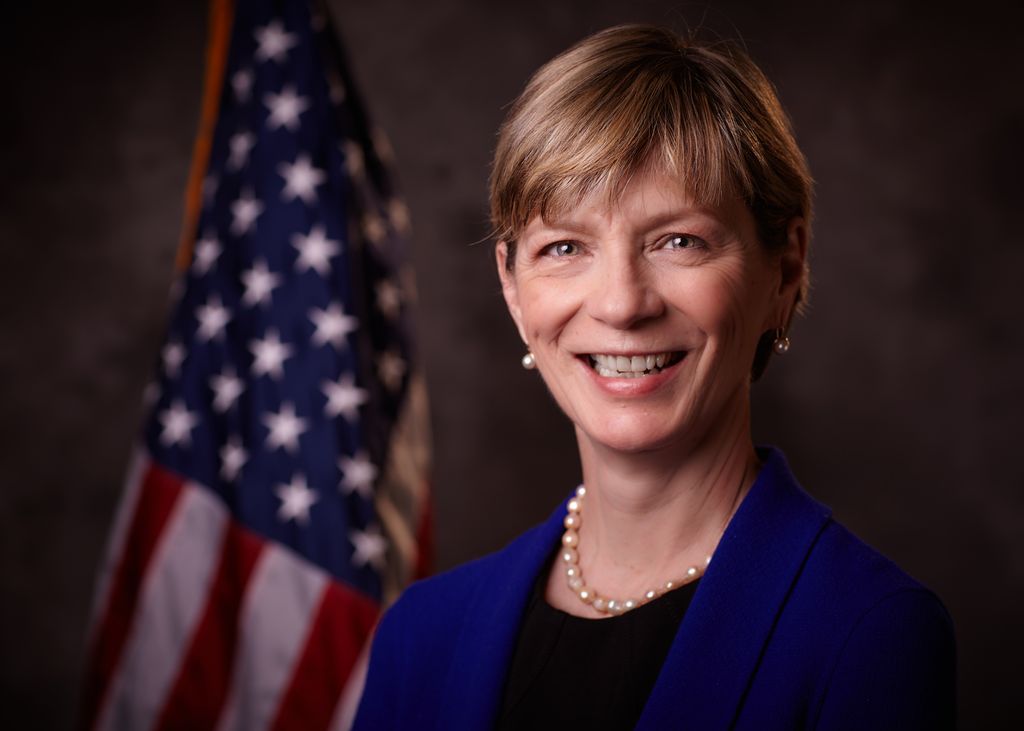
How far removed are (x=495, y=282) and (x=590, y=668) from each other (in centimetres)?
331

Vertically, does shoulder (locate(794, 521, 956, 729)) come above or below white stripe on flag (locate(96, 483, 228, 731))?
above

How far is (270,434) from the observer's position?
3.45 metres

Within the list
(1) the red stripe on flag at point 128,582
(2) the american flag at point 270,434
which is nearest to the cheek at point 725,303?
(2) the american flag at point 270,434

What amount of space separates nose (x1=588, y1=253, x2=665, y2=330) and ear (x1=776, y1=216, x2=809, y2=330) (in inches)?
10.3

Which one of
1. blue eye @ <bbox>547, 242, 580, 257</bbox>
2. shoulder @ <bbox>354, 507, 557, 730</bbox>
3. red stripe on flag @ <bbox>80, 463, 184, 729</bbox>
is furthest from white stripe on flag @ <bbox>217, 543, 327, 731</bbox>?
blue eye @ <bbox>547, 242, 580, 257</bbox>

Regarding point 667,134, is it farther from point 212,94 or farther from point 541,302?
point 212,94

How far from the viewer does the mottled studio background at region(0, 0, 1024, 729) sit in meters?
4.46

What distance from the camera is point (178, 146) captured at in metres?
4.68

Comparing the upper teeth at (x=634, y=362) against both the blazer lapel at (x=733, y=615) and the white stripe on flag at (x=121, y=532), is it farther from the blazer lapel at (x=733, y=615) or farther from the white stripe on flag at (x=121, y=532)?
the white stripe on flag at (x=121, y=532)

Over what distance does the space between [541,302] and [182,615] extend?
7.34ft

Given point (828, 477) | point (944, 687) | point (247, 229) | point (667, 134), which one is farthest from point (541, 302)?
point (828, 477)

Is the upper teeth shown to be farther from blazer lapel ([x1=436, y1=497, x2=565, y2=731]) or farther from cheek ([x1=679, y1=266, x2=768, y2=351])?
blazer lapel ([x1=436, y1=497, x2=565, y2=731])

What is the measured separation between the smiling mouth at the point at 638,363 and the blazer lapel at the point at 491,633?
15.4 inches

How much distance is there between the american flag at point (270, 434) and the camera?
3.32m
